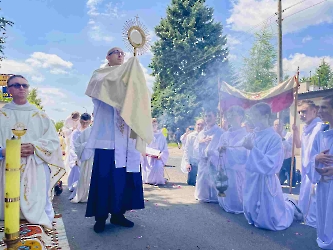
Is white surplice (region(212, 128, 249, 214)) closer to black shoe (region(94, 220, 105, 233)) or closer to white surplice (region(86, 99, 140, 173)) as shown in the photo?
white surplice (region(86, 99, 140, 173))

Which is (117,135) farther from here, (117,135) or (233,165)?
(233,165)

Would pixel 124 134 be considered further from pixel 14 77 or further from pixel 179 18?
pixel 179 18

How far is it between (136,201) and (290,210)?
255 cm

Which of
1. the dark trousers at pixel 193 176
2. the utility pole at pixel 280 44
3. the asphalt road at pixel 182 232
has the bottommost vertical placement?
the asphalt road at pixel 182 232

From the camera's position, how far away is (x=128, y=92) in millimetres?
3857

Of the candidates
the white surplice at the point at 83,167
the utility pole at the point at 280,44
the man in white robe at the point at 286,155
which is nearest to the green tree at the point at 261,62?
the utility pole at the point at 280,44

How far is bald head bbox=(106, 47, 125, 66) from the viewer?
167 inches

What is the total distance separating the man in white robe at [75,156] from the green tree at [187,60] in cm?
1833

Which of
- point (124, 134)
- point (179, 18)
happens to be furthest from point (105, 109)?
point (179, 18)

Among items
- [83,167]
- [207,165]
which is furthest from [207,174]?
[83,167]

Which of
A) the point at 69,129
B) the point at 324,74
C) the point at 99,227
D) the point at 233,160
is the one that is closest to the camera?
the point at 99,227

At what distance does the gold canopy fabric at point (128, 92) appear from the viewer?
386 cm

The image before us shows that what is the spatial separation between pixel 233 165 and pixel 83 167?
3.01 meters

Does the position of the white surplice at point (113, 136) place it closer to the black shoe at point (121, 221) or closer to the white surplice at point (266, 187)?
the black shoe at point (121, 221)
